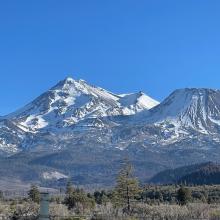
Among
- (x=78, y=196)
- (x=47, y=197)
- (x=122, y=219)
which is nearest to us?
(x=47, y=197)

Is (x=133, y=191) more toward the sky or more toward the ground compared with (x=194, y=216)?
more toward the sky

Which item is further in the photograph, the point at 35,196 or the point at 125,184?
the point at 125,184

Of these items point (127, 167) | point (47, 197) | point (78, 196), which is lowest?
point (47, 197)

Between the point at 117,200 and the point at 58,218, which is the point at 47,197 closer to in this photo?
the point at 58,218

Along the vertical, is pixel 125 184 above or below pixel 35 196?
above

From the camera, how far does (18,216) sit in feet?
93.2

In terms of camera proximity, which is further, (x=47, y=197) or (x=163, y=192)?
(x=163, y=192)

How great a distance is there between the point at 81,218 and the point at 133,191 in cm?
2220

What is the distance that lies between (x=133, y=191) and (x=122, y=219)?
23472 mm

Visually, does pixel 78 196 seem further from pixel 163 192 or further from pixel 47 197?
pixel 163 192

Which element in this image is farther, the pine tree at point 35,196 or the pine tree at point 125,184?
the pine tree at point 125,184

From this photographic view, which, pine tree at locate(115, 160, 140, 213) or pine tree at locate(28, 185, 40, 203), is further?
pine tree at locate(115, 160, 140, 213)

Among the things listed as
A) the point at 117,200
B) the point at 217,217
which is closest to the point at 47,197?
the point at 217,217

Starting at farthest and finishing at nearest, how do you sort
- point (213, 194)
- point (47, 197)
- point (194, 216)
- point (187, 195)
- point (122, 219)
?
point (213, 194) < point (187, 195) < point (194, 216) < point (122, 219) < point (47, 197)
